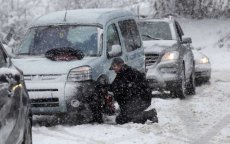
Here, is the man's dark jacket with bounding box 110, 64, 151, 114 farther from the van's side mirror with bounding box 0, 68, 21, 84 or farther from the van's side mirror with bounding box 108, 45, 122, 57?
the van's side mirror with bounding box 0, 68, 21, 84

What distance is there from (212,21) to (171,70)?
1625 centimetres

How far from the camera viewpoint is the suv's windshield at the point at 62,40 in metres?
11.5

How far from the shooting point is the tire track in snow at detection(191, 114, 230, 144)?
9886 mm

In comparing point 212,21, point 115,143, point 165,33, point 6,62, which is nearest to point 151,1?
point 212,21

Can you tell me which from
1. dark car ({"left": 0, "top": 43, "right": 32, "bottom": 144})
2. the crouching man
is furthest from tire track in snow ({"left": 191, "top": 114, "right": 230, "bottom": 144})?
dark car ({"left": 0, "top": 43, "right": 32, "bottom": 144})

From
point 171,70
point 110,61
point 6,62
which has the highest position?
point 6,62

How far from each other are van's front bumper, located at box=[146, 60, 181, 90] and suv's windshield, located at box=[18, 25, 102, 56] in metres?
3.11

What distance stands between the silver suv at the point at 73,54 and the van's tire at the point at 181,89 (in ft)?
5.20

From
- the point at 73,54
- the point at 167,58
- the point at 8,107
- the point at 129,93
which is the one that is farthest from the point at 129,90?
the point at 8,107

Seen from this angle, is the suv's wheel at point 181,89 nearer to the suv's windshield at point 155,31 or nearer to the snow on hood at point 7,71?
the suv's windshield at point 155,31

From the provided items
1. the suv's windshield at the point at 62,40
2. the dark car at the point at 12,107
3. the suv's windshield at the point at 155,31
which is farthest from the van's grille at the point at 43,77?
the suv's windshield at the point at 155,31

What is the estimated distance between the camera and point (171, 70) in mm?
14586

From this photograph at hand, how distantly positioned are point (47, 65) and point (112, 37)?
5.56ft

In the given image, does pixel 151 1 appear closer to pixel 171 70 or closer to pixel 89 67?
pixel 171 70
